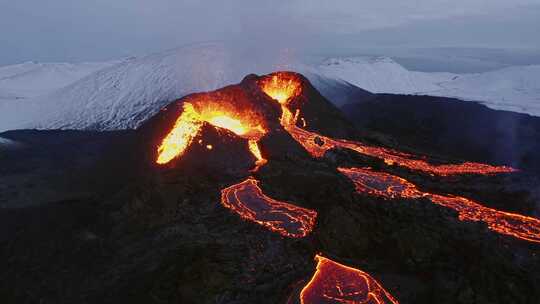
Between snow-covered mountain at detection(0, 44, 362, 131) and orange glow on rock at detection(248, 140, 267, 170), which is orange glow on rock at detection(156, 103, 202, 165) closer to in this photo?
orange glow on rock at detection(248, 140, 267, 170)

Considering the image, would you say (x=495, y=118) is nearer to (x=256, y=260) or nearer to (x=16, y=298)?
(x=256, y=260)

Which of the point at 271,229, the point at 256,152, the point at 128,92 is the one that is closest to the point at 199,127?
the point at 256,152

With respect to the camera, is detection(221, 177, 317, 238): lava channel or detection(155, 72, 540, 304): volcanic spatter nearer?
detection(155, 72, 540, 304): volcanic spatter

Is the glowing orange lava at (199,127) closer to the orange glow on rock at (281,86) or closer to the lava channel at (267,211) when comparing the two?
the lava channel at (267,211)

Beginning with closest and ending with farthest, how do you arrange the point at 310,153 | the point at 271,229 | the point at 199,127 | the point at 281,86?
the point at 271,229, the point at 199,127, the point at 310,153, the point at 281,86

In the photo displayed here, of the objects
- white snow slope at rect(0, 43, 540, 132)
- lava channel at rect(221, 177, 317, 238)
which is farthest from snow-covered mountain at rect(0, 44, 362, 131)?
lava channel at rect(221, 177, 317, 238)

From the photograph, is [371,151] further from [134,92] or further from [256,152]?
[134,92]
